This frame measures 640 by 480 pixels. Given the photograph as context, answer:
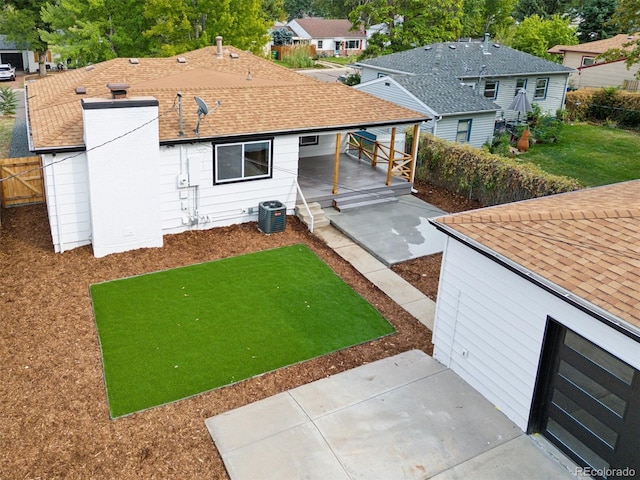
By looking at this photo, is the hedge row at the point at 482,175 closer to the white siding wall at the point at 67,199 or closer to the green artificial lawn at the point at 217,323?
the green artificial lawn at the point at 217,323

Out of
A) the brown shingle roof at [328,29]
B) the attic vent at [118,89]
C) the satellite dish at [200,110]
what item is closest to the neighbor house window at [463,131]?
the satellite dish at [200,110]

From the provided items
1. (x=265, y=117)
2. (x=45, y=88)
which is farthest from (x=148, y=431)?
(x=45, y=88)

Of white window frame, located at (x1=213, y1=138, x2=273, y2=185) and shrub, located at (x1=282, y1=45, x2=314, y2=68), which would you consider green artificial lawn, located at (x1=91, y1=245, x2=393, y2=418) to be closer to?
white window frame, located at (x1=213, y1=138, x2=273, y2=185)

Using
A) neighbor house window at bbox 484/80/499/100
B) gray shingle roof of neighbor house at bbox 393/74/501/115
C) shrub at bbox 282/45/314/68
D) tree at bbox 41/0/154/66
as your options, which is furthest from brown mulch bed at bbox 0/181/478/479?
shrub at bbox 282/45/314/68

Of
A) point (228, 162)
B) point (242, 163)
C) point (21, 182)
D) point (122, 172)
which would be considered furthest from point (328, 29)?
point (122, 172)

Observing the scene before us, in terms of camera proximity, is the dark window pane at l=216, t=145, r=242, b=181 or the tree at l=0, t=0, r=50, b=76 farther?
the tree at l=0, t=0, r=50, b=76

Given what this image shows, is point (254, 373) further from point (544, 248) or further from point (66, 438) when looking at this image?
point (544, 248)

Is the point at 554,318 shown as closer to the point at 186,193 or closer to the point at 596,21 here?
the point at 186,193
